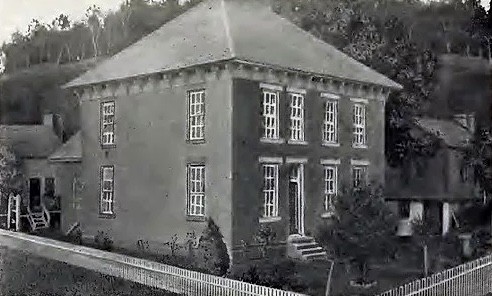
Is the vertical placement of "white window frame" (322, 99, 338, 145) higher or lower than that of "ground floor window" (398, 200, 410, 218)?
higher

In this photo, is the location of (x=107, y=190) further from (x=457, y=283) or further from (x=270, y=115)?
(x=457, y=283)

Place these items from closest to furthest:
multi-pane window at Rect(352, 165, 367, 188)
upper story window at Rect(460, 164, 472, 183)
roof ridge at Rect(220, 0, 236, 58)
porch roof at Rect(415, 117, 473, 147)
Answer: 1. roof ridge at Rect(220, 0, 236, 58)
2. multi-pane window at Rect(352, 165, 367, 188)
3. porch roof at Rect(415, 117, 473, 147)
4. upper story window at Rect(460, 164, 472, 183)

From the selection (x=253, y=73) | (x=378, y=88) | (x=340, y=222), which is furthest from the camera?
(x=378, y=88)

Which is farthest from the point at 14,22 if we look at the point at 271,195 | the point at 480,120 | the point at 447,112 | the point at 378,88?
the point at 480,120

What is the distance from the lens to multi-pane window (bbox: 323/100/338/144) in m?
1.89

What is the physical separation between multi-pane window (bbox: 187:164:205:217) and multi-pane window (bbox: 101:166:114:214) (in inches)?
10.0

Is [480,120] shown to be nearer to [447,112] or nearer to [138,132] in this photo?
[447,112]

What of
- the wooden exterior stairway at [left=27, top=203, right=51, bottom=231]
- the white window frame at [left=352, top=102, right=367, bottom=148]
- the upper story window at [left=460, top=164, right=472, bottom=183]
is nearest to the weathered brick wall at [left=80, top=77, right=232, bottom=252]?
the wooden exterior stairway at [left=27, top=203, right=51, bottom=231]

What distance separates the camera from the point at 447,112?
6.84 ft

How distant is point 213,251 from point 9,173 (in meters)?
0.67

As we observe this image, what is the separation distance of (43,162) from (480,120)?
1.39 metres

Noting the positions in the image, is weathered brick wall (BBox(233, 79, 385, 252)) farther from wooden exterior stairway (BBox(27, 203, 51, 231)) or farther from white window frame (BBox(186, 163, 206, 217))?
wooden exterior stairway (BBox(27, 203, 51, 231))

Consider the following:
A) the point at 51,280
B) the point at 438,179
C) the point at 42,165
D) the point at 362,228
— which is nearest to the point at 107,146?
the point at 42,165

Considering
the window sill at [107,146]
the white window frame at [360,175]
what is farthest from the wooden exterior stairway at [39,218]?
the white window frame at [360,175]
